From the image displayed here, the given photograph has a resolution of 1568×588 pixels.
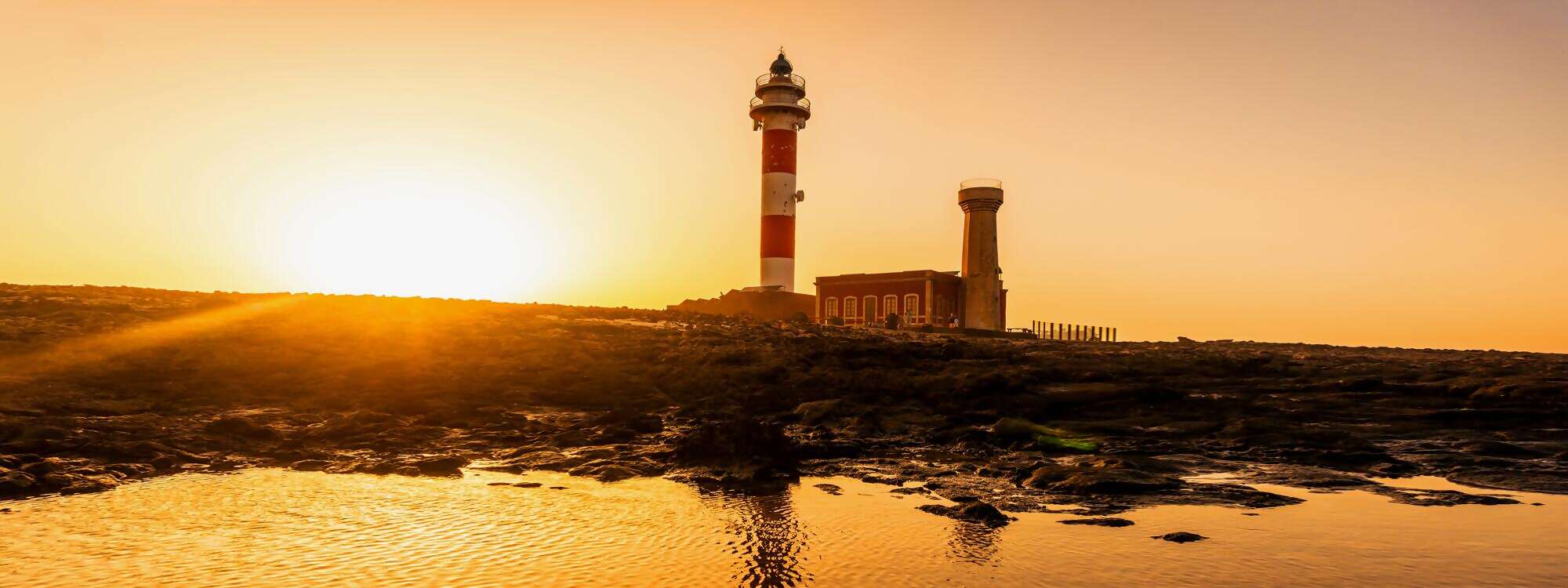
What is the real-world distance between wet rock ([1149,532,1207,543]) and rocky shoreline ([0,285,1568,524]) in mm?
796

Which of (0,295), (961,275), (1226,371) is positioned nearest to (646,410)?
(1226,371)

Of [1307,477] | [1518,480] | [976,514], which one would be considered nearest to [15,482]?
[976,514]

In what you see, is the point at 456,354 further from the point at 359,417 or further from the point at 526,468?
the point at 526,468

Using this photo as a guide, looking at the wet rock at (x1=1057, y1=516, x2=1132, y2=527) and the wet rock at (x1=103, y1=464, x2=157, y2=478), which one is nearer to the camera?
the wet rock at (x1=1057, y1=516, x2=1132, y2=527)

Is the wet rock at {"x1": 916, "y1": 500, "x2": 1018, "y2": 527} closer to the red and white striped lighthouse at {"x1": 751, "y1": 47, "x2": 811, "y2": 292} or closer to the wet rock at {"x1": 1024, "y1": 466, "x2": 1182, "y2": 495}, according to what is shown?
the wet rock at {"x1": 1024, "y1": 466, "x2": 1182, "y2": 495}

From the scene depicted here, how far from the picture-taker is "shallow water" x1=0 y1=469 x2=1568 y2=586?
5633 mm

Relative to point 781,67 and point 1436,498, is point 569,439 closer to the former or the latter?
point 1436,498

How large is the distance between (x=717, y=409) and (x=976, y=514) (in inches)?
325

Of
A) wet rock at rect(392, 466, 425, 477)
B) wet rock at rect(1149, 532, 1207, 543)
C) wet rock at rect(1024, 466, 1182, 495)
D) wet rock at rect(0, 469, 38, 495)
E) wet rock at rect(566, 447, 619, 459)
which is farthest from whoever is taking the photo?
wet rock at rect(566, 447, 619, 459)

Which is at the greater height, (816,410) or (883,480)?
(816,410)

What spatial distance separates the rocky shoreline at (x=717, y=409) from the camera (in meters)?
9.74

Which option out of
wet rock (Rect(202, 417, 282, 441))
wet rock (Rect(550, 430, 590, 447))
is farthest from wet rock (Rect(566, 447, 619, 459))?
wet rock (Rect(202, 417, 282, 441))

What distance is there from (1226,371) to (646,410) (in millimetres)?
14109

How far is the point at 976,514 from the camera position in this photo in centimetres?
747
